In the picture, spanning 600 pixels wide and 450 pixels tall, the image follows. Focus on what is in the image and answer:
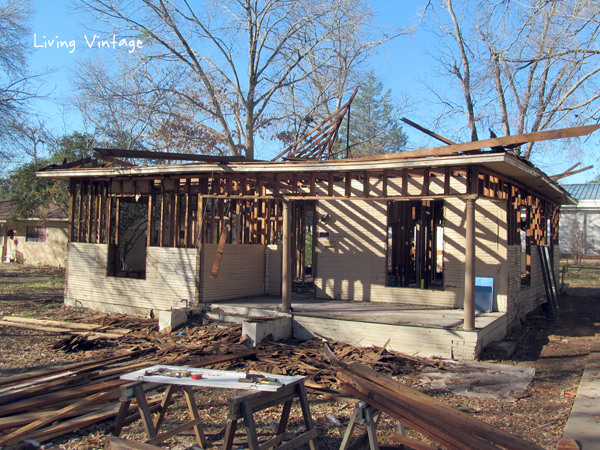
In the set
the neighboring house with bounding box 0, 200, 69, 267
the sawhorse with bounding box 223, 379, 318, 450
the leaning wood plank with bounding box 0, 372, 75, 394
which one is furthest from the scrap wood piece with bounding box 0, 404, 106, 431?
the neighboring house with bounding box 0, 200, 69, 267

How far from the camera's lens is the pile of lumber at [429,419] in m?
3.58

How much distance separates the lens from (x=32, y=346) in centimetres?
955

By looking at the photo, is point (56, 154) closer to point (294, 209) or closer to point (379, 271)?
point (294, 209)

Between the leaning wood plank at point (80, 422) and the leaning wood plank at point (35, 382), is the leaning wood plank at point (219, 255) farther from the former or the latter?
the leaning wood plank at point (80, 422)

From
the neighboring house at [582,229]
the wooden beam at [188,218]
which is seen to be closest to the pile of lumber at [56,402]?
the wooden beam at [188,218]

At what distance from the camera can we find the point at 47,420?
5.23 m

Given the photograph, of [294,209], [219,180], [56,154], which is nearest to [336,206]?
[294,209]

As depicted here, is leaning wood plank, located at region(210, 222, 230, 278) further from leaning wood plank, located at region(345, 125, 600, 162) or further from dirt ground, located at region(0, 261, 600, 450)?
leaning wood plank, located at region(345, 125, 600, 162)

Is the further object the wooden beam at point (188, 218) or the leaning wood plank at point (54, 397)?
the wooden beam at point (188, 218)

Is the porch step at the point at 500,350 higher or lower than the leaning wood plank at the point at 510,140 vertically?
lower

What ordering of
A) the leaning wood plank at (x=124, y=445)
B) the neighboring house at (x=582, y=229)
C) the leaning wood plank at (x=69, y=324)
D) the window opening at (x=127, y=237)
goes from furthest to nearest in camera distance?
the neighboring house at (x=582, y=229) < the window opening at (x=127, y=237) < the leaning wood plank at (x=69, y=324) < the leaning wood plank at (x=124, y=445)

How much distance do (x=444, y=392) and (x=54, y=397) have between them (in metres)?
5.31

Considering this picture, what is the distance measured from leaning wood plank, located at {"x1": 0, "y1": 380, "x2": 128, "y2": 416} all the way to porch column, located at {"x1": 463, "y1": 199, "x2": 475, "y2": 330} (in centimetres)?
603

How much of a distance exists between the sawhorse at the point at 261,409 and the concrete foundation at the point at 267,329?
4.80 meters
